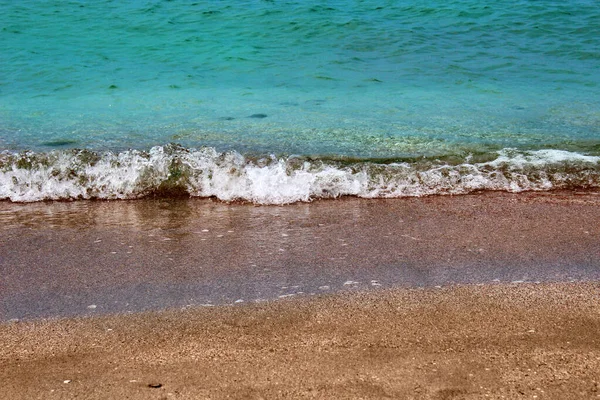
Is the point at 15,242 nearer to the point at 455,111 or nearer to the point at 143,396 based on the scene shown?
the point at 143,396

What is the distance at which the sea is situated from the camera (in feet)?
20.3

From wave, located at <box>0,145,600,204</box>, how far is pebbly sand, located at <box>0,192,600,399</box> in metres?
0.29

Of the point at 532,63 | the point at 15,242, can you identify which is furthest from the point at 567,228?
the point at 532,63

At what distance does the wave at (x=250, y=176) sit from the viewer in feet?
19.5

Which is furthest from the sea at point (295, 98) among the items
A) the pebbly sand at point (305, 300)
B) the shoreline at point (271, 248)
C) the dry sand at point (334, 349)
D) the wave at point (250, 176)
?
the dry sand at point (334, 349)

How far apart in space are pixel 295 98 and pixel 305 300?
18.7ft

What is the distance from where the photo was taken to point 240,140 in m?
7.55

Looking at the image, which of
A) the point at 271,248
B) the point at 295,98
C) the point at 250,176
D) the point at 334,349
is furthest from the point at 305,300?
the point at 295,98

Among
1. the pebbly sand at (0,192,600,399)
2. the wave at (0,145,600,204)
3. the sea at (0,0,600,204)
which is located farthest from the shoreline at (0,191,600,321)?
the sea at (0,0,600,204)

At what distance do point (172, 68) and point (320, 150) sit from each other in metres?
4.35

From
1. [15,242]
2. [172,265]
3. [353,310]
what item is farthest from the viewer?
[15,242]

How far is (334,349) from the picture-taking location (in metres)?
3.29

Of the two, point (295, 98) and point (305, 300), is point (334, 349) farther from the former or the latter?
point (295, 98)

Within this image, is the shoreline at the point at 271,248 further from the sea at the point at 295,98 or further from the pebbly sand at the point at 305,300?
the sea at the point at 295,98
